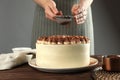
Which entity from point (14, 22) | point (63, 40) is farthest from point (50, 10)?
point (14, 22)

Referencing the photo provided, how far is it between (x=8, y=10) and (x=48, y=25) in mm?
630

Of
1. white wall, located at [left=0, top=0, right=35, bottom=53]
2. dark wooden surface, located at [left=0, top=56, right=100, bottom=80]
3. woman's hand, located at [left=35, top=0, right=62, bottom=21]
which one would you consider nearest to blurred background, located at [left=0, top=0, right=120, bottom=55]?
white wall, located at [left=0, top=0, right=35, bottom=53]

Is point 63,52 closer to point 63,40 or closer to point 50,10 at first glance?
point 63,40

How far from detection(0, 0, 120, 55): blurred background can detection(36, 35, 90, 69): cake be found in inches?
50.7

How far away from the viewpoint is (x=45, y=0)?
52.1 inches

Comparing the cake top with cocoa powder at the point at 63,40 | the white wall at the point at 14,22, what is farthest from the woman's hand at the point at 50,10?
the white wall at the point at 14,22

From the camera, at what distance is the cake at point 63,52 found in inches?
30.3

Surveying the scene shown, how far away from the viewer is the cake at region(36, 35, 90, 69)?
0.77m

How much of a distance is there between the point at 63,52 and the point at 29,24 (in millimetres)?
1371

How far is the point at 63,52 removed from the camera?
767 millimetres

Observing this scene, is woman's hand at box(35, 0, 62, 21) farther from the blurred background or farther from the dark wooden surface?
the blurred background

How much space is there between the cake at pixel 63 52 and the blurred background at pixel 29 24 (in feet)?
4.23

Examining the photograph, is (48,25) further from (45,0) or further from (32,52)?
(32,52)

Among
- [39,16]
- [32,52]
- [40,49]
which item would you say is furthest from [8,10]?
[40,49]
